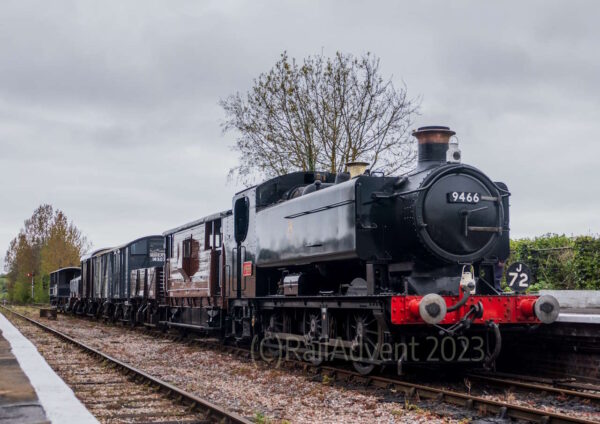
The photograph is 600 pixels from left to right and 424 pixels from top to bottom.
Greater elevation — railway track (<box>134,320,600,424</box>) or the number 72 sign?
the number 72 sign

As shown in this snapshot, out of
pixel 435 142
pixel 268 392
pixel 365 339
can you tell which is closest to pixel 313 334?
pixel 365 339

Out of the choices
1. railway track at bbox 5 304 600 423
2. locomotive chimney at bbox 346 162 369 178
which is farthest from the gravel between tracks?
locomotive chimney at bbox 346 162 369 178

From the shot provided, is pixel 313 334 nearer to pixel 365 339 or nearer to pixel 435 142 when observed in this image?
pixel 365 339

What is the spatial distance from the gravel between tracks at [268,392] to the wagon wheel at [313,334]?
40cm

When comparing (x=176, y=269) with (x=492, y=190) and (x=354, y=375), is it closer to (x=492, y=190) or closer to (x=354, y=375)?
(x=354, y=375)

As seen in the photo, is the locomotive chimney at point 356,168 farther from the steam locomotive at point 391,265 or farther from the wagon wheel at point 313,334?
the wagon wheel at point 313,334

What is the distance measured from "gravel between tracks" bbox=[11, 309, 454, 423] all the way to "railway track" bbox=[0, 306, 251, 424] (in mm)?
399

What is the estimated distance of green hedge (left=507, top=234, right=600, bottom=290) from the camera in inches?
710

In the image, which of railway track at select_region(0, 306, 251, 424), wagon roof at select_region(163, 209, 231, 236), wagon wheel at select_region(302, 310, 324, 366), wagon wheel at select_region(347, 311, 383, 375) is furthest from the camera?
wagon roof at select_region(163, 209, 231, 236)

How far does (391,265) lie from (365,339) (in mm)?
1024

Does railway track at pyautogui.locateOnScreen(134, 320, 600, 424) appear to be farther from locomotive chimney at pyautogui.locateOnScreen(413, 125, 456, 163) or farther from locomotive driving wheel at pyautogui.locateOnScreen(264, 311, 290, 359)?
locomotive chimney at pyautogui.locateOnScreen(413, 125, 456, 163)

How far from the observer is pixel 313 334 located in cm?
1061

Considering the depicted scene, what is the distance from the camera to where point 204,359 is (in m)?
13.1

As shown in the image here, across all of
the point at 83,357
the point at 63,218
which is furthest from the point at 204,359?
the point at 63,218
